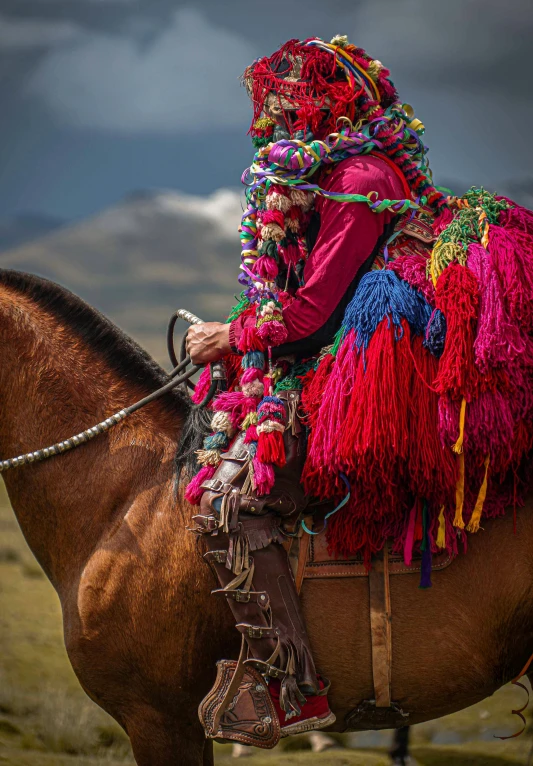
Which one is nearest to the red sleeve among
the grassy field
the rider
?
the rider

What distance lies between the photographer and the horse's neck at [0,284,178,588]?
2.72 meters

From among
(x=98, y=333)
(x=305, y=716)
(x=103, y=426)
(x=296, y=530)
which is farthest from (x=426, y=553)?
(x=98, y=333)

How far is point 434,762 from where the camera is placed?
15.2 feet

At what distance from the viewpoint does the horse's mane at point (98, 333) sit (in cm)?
292

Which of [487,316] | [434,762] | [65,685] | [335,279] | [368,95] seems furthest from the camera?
[65,685]

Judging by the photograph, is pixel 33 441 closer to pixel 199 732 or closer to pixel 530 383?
pixel 199 732

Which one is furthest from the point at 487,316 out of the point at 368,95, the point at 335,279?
the point at 368,95

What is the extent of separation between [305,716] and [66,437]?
4.36 feet

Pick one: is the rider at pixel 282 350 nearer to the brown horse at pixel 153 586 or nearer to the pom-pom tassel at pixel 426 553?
the brown horse at pixel 153 586

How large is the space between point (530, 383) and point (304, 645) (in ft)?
3.75

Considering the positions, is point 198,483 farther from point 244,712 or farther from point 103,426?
point 244,712

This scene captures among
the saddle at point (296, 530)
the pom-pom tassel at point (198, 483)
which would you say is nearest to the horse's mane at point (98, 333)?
the pom-pom tassel at point (198, 483)

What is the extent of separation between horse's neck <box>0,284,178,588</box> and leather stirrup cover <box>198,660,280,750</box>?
667 millimetres

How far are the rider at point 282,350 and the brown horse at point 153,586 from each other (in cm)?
16
